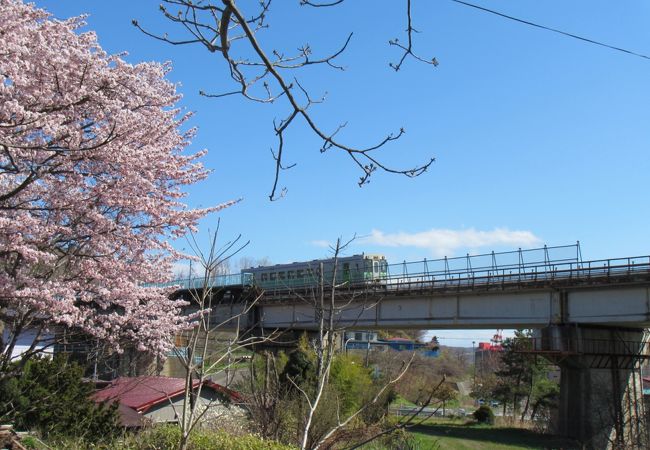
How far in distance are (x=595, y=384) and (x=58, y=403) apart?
81.2 ft

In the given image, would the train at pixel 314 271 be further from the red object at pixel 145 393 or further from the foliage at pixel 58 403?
the foliage at pixel 58 403

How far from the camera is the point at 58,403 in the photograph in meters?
14.6

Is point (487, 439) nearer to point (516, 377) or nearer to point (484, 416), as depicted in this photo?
point (484, 416)

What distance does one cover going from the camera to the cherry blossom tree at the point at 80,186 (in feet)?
32.4

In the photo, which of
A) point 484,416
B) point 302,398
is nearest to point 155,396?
point 302,398

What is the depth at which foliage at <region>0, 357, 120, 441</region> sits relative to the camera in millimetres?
14145

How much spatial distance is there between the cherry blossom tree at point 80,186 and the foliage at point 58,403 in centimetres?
178

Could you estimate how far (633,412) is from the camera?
31.2m

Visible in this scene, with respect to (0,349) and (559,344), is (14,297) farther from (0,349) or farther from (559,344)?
(559,344)

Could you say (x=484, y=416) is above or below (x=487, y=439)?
above

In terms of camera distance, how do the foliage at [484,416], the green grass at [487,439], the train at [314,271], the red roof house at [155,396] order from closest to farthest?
the red roof house at [155,396]
the green grass at [487,439]
the train at [314,271]
the foliage at [484,416]

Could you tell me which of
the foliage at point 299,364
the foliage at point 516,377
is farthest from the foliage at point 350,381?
the foliage at point 516,377

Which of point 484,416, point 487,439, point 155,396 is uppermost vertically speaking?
point 155,396

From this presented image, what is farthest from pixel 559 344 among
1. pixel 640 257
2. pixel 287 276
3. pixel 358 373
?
pixel 287 276
